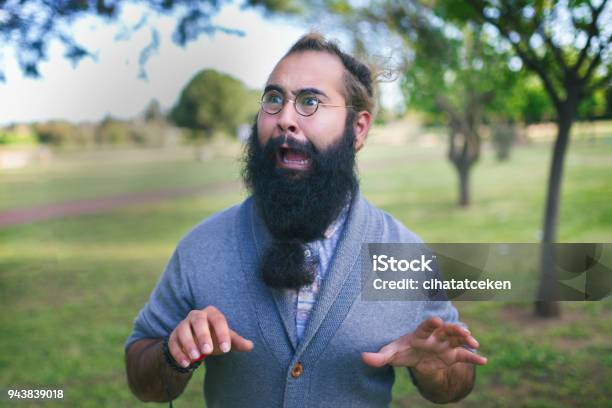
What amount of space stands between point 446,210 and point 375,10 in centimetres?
549

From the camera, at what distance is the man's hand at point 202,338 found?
4.16ft

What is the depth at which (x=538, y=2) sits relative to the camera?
319cm

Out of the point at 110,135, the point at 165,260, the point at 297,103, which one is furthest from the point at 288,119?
the point at 110,135

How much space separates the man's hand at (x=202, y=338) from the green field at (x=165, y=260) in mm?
1024

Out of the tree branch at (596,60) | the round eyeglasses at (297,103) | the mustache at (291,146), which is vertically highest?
the tree branch at (596,60)

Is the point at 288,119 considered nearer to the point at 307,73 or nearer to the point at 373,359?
the point at 307,73

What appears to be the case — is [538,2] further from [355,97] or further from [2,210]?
[2,210]

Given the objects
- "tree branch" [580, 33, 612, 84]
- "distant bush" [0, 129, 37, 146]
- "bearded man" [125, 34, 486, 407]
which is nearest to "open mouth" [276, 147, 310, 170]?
"bearded man" [125, 34, 486, 407]

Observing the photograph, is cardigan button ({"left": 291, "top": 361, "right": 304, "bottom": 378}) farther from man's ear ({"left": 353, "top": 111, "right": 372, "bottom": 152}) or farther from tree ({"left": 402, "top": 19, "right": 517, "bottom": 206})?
tree ({"left": 402, "top": 19, "right": 517, "bottom": 206})

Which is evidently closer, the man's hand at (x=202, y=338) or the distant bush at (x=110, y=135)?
the man's hand at (x=202, y=338)

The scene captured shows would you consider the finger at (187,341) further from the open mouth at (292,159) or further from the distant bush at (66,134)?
the distant bush at (66,134)

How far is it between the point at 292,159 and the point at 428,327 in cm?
62

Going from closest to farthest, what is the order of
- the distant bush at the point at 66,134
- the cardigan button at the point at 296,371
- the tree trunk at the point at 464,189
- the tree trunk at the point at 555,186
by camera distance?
the cardigan button at the point at 296,371 → the tree trunk at the point at 555,186 → the distant bush at the point at 66,134 → the tree trunk at the point at 464,189

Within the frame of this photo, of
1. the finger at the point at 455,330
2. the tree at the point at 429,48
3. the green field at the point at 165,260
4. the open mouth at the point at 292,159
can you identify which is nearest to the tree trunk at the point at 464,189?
the green field at the point at 165,260
